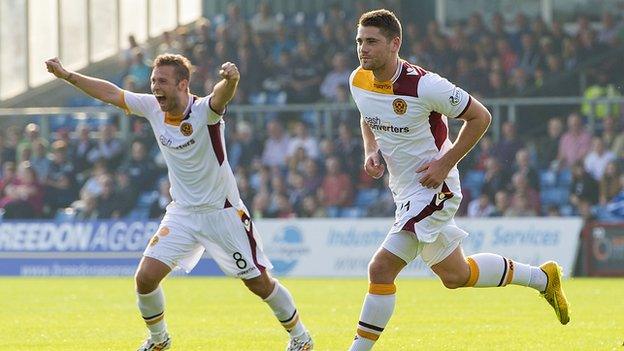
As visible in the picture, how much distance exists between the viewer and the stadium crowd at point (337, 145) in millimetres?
23328

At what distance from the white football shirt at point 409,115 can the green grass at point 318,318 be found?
186 cm

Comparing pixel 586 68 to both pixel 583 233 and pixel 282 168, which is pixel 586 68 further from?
pixel 282 168

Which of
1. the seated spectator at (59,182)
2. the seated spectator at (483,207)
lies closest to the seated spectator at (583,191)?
the seated spectator at (483,207)

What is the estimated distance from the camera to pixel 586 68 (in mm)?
25234

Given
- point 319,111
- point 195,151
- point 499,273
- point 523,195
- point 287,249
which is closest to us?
point 499,273

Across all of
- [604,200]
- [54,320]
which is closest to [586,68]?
[604,200]

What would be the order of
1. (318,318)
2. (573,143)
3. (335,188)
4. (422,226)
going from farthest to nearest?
(335,188) < (573,143) < (318,318) < (422,226)

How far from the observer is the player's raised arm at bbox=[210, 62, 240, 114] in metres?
9.38

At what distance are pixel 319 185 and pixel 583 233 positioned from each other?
4.93 m

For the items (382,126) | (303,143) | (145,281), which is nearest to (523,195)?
(303,143)

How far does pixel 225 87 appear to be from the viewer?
31.7 ft

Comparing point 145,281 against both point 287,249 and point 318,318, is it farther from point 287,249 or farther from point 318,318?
point 287,249

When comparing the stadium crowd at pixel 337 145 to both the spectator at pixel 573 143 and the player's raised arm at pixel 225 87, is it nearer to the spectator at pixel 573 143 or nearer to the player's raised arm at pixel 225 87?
the spectator at pixel 573 143

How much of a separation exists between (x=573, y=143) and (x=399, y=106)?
14.7 meters
